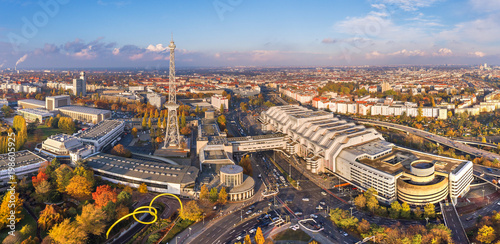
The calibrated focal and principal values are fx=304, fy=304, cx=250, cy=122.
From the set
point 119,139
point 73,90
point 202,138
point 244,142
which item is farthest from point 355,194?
point 73,90

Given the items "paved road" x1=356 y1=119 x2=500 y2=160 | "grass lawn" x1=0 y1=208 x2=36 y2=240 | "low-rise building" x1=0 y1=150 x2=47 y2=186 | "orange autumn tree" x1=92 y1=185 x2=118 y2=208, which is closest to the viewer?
"grass lawn" x1=0 y1=208 x2=36 y2=240

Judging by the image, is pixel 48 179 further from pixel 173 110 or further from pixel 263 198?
pixel 263 198

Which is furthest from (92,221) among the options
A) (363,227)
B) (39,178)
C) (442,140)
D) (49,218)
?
(442,140)

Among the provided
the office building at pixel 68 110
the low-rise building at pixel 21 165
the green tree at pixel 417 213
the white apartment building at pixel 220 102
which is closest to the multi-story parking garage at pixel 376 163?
the green tree at pixel 417 213

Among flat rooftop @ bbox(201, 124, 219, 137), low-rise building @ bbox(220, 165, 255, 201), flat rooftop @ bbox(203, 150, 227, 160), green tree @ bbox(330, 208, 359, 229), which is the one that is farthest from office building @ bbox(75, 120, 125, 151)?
green tree @ bbox(330, 208, 359, 229)

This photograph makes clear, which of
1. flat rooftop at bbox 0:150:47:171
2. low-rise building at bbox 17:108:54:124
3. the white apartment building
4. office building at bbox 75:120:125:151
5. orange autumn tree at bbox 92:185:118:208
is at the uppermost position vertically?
the white apartment building

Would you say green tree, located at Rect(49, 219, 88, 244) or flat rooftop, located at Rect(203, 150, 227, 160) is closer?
green tree, located at Rect(49, 219, 88, 244)

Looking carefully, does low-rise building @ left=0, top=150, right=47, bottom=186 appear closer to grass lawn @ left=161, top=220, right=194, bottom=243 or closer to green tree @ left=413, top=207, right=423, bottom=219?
grass lawn @ left=161, top=220, right=194, bottom=243
